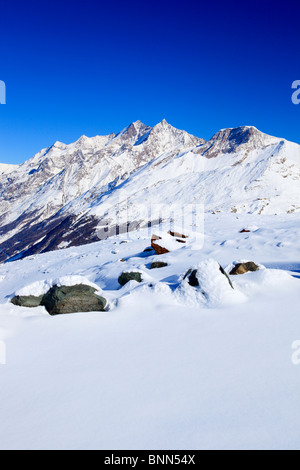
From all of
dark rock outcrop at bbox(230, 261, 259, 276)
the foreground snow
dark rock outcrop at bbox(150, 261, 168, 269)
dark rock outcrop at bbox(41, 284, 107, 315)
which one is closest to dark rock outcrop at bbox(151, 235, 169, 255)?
dark rock outcrop at bbox(150, 261, 168, 269)

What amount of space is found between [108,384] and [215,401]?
4.79 feet

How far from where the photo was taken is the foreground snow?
278 centimetres

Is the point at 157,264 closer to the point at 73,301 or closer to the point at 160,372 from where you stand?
the point at 73,301

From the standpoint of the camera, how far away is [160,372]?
3852mm

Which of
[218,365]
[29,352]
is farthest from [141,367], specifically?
[29,352]

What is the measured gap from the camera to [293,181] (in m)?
131

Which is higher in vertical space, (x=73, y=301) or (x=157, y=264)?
(x=157, y=264)

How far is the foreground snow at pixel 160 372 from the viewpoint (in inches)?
109

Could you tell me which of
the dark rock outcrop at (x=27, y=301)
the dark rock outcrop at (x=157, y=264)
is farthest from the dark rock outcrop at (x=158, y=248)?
the dark rock outcrop at (x=27, y=301)

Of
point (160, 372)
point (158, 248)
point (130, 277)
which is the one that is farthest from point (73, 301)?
point (158, 248)

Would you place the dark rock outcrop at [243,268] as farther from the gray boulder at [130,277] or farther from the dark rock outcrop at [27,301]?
the dark rock outcrop at [27,301]

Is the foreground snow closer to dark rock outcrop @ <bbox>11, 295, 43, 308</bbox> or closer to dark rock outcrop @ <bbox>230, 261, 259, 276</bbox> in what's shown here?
dark rock outcrop @ <bbox>11, 295, 43, 308</bbox>

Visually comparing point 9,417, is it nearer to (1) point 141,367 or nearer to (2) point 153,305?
(1) point 141,367

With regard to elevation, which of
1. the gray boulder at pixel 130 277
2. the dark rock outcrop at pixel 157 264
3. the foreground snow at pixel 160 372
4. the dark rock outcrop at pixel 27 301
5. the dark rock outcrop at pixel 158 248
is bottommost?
the foreground snow at pixel 160 372
